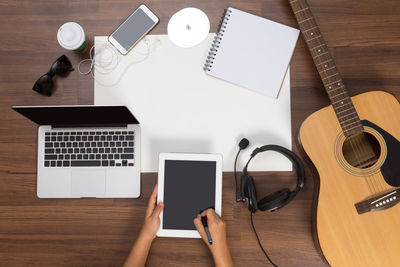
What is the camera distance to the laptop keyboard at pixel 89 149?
3.38ft

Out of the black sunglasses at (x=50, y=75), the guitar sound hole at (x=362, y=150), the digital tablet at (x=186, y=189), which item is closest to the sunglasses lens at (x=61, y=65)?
the black sunglasses at (x=50, y=75)

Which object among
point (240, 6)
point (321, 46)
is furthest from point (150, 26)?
point (321, 46)

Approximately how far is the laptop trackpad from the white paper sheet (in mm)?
137

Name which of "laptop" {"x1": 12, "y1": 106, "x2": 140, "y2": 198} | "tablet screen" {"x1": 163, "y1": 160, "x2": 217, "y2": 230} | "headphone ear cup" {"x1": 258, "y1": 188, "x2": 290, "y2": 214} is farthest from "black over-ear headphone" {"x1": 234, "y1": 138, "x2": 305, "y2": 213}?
"laptop" {"x1": 12, "y1": 106, "x2": 140, "y2": 198}

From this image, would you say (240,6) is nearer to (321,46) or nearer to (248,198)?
(321,46)

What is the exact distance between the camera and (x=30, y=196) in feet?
3.48

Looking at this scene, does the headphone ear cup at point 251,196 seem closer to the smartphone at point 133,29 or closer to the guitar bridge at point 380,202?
the guitar bridge at point 380,202

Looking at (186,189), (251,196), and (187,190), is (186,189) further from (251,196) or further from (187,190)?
(251,196)

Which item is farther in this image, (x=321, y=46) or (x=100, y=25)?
(x=100, y=25)

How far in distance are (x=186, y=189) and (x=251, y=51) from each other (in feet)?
1.57

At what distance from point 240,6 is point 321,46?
290 millimetres

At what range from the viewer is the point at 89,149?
104 centimetres

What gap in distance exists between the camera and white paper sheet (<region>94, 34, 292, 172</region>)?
102cm

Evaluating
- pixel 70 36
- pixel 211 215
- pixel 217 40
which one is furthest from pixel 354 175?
pixel 70 36
